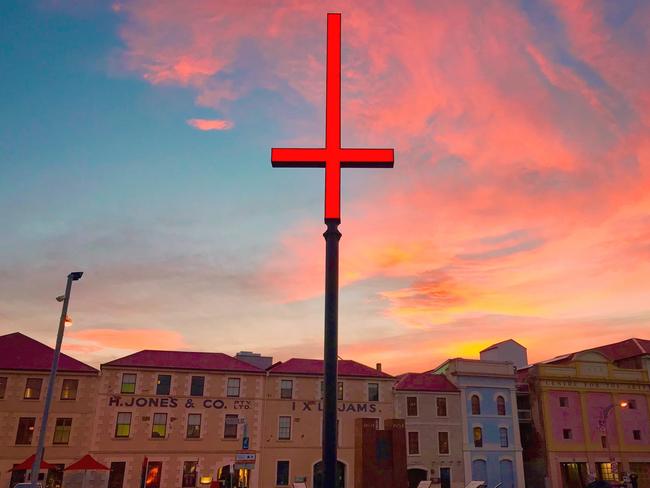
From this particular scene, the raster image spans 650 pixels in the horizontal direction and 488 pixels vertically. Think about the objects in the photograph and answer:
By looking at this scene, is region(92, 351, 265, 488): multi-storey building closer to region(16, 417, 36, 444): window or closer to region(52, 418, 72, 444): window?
region(52, 418, 72, 444): window

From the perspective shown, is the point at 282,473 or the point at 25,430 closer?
the point at 25,430

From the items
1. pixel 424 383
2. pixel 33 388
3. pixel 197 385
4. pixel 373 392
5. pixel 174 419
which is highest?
pixel 424 383

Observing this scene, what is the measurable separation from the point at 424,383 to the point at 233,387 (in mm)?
17504

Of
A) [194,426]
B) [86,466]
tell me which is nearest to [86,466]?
[86,466]

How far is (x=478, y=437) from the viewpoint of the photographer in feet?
159

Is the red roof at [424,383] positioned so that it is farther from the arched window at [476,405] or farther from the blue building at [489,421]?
the arched window at [476,405]

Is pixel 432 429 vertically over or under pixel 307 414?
under

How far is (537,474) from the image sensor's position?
5109 cm

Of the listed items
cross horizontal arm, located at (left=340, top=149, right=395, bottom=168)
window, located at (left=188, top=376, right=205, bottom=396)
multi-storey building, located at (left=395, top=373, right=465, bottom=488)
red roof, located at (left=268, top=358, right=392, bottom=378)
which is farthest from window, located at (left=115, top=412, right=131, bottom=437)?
cross horizontal arm, located at (left=340, top=149, right=395, bottom=168)

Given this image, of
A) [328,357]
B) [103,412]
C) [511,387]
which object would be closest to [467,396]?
[511,387]

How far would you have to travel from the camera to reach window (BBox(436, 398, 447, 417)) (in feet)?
158

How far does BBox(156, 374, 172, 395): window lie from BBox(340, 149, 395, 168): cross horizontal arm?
124 ft

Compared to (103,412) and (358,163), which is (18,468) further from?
Answer: (358,163)

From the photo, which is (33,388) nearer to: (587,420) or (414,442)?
(414,442)
